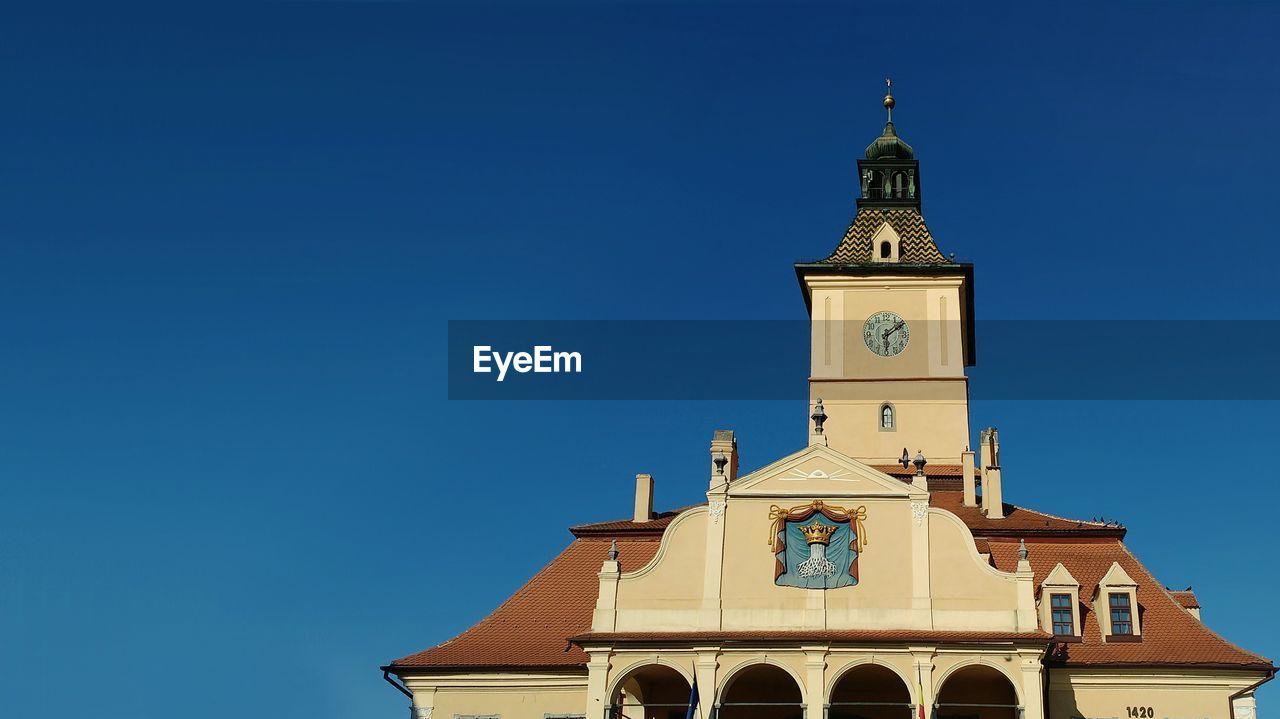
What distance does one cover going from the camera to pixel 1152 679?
37031mm

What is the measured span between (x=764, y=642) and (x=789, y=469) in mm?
4792

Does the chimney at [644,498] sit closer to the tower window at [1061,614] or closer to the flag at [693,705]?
the flag at [693,705]

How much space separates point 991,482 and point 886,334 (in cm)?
1199

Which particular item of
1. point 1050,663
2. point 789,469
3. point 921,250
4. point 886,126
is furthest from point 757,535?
point 886,126

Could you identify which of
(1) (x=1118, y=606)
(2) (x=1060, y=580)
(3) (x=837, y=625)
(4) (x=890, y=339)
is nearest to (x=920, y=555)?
(3) (x=837, y=625)

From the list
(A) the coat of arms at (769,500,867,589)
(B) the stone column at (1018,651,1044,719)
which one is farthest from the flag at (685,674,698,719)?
(B) the stone column at (1018,651,1044,719)

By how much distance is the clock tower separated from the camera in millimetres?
52938

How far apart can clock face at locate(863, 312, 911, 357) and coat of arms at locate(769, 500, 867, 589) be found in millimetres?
18105

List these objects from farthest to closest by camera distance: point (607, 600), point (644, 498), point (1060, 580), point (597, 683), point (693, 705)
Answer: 1. point (644, 498)
2. point (1060, 580)
3. point (607, 600)
4. point (597, 683)
5. point (693, 705)

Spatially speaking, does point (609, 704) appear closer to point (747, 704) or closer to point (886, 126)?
point (747, 704)

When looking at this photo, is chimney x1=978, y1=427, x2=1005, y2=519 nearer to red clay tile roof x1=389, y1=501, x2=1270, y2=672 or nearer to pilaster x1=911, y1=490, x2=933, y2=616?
red clay tile roof x1=389, y1=501, x2=1270, y2=672

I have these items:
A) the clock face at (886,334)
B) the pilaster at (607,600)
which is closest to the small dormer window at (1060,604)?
the pilaster at (607,600)

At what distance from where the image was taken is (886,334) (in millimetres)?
54938

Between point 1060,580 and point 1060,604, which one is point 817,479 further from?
point 1060,604
